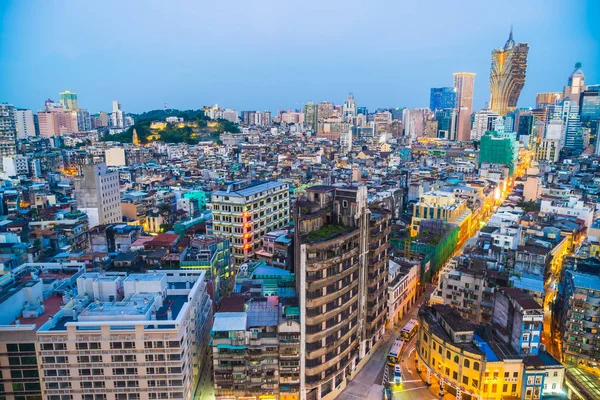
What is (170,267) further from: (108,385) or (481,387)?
(481,387)

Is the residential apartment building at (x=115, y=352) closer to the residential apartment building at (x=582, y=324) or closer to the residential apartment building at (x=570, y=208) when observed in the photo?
the residential apartment building at (x=582, y=324)

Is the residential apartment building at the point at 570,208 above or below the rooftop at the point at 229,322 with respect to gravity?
above

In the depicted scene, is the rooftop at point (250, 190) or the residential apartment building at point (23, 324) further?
the rooftop at point (250, 190)

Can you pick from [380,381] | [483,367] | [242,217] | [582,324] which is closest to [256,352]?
[380,381]

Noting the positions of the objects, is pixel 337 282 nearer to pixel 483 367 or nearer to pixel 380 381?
pixel 380 381

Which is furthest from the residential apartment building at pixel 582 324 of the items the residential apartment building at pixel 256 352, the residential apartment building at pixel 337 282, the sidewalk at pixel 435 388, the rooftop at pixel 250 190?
the rooftop at pixel 250 190
